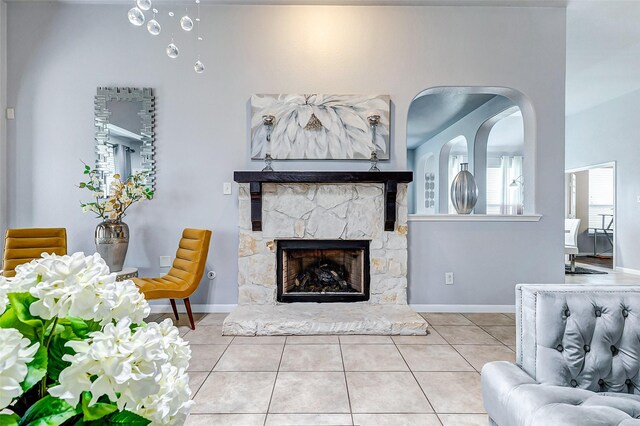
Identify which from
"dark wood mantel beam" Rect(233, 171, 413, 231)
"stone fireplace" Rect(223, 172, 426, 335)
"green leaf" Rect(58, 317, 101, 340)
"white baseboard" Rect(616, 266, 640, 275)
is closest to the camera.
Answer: "green leaf" Rect(58, 317, 101, 340)

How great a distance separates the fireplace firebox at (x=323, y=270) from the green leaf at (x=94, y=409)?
3008 millimetres

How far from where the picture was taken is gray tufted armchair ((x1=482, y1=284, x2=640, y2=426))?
1307 millimetres

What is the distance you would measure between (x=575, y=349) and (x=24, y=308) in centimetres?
168

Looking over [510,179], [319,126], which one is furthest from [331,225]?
[510,179]

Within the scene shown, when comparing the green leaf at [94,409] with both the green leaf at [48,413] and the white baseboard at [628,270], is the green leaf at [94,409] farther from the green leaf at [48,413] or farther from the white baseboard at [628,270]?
the white baseboard at [628,270]

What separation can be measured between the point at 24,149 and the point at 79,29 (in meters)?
1.30

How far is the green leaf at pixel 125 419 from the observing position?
444mm

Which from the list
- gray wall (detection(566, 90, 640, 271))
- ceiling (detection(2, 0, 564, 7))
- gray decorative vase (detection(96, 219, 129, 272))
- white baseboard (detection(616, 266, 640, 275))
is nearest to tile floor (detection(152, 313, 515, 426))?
gray decorative vase (detection(96, 219, 129, 272))

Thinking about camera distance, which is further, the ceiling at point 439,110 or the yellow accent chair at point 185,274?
the ceiling at point 439,110

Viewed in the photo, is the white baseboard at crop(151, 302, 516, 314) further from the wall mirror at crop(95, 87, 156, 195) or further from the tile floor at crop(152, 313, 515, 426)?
the wall mirror at crop(95, 87, 156, 195)

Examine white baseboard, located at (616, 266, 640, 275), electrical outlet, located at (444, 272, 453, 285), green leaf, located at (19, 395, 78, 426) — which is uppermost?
green leaf, located at (19, 395, 78, 426)

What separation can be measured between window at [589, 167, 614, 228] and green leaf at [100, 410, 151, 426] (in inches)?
427

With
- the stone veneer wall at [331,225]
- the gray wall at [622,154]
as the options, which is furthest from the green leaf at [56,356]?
the gray wall at [622,154]

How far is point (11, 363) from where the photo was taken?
383 millimetres
